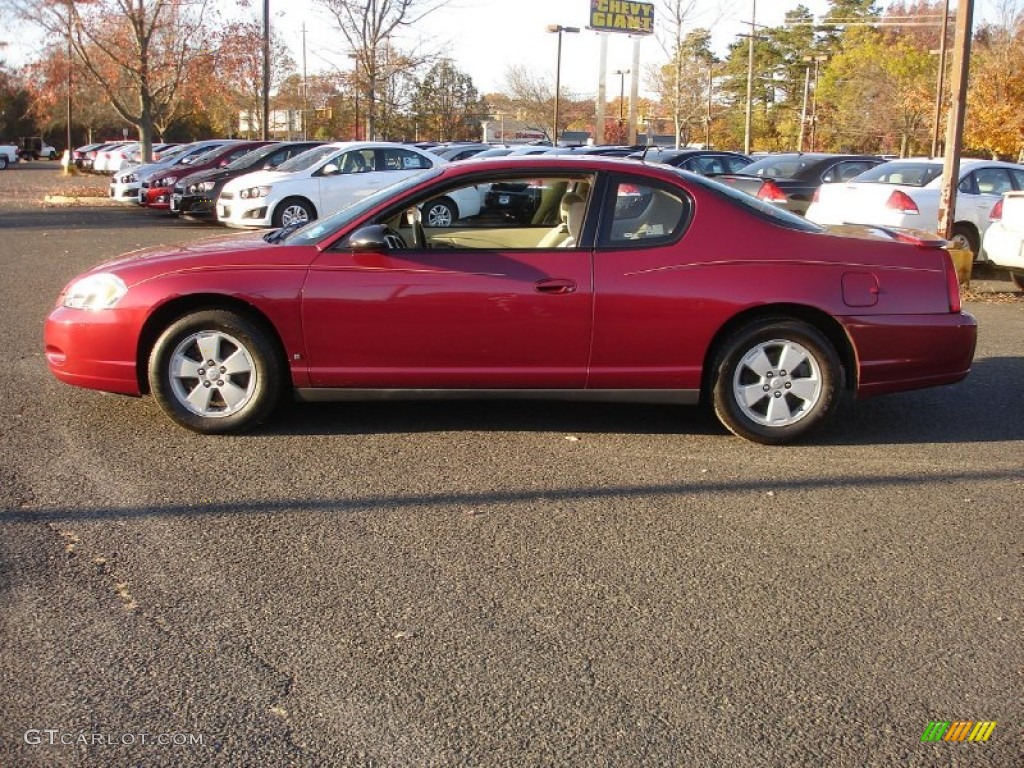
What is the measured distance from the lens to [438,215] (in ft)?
19.2

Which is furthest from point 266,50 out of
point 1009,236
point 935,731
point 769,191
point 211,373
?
point 935,731

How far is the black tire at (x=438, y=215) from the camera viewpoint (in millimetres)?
5832

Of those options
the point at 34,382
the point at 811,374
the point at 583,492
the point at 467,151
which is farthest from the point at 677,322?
the point at 467,151

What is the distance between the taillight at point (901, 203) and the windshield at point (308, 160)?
8992mm

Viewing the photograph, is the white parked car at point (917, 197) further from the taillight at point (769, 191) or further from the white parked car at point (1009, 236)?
the taillight at point (769, 191)

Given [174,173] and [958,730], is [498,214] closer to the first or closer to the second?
[958,730]

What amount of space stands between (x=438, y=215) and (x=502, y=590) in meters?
2.65

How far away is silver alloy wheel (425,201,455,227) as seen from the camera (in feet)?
19.1

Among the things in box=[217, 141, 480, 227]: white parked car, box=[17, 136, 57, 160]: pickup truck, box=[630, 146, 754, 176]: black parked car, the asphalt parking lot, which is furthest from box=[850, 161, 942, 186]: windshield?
box=[17, 136, 57, 160]: pickup truck

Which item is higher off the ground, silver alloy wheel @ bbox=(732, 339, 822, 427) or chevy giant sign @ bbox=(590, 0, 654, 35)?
chevy giant sign @ bbox=(590, 0, 654, 35)

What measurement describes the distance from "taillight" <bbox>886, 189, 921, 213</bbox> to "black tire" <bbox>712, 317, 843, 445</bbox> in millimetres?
7825

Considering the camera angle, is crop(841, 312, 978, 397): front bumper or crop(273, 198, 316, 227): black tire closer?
crop(841, 312, 978, 397): front bumper

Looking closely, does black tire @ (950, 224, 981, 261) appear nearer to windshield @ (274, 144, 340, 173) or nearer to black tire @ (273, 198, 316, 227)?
black tire @ (273, 198, 316, 227)

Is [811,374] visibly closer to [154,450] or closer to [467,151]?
[154,450]
